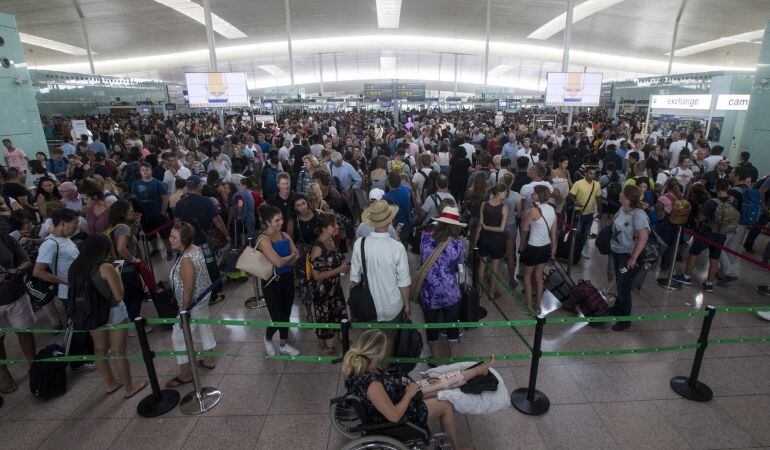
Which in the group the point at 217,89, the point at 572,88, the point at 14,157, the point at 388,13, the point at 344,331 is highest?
the point at 388,13

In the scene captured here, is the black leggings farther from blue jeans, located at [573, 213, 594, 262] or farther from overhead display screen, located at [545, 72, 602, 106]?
overhead display screen, located at [545, 72, 602, 106]

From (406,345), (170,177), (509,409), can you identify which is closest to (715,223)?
(509,409)

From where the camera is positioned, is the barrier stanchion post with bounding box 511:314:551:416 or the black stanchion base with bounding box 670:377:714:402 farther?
the black stanchion base with bounding box 670:377:714:402

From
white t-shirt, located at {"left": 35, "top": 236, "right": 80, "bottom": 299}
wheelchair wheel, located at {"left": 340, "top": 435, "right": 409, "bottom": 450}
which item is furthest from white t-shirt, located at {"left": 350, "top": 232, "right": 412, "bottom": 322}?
white t-shirt, located at {"left": 35, "top": 236, "right": 80, "bottom": 299}

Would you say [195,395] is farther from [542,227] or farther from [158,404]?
[542,227]

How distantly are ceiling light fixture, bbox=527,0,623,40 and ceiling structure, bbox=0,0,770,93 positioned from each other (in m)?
0.11

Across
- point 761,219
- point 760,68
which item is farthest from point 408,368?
point 760,68

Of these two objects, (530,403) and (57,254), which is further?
(57,254)

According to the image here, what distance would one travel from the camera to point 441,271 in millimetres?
3777

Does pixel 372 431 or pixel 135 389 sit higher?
pixel 372 431

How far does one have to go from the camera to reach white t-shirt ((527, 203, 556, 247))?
4.72 metres

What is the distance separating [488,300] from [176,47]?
3782 centimetres

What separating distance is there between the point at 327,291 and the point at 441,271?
1126 millimetres

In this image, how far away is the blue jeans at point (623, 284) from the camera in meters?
4.67
